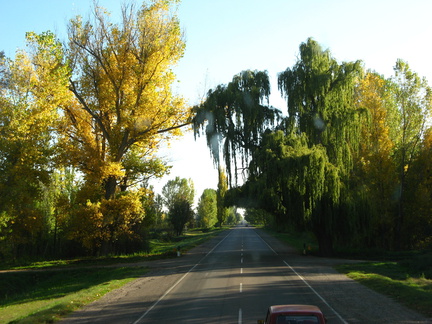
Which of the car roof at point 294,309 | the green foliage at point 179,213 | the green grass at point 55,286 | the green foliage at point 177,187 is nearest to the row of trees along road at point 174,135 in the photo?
the green grass at point 55,286

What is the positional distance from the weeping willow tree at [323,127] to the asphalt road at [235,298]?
6.87m

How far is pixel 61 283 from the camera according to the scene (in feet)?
85.5

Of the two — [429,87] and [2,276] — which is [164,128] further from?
[429,87]

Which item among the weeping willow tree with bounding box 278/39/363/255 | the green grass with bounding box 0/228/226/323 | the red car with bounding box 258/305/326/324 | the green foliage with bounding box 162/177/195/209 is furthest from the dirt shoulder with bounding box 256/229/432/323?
the green foliage with bounding box 162/177/195/209

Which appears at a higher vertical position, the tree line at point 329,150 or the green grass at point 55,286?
the tree line at point 329,150

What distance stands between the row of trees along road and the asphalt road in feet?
25.0

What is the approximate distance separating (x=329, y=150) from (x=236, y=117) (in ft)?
26.0

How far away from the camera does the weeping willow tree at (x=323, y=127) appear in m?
28.4

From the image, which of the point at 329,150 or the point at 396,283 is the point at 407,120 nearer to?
the point at 329,150

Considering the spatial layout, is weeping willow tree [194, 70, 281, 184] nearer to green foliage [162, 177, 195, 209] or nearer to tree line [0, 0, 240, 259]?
tree line [0, 0, 240, 259]

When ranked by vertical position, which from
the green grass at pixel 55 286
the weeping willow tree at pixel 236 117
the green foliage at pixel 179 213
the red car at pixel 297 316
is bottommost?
the green grass at pixel 55 286

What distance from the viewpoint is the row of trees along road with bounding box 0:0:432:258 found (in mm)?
28109

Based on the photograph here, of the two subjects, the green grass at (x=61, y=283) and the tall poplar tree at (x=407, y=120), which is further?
the tall poplar tree at (x=407, y=120)

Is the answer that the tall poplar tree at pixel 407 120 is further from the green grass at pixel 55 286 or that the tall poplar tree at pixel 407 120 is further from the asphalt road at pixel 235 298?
the green grass at pixel 55 286
